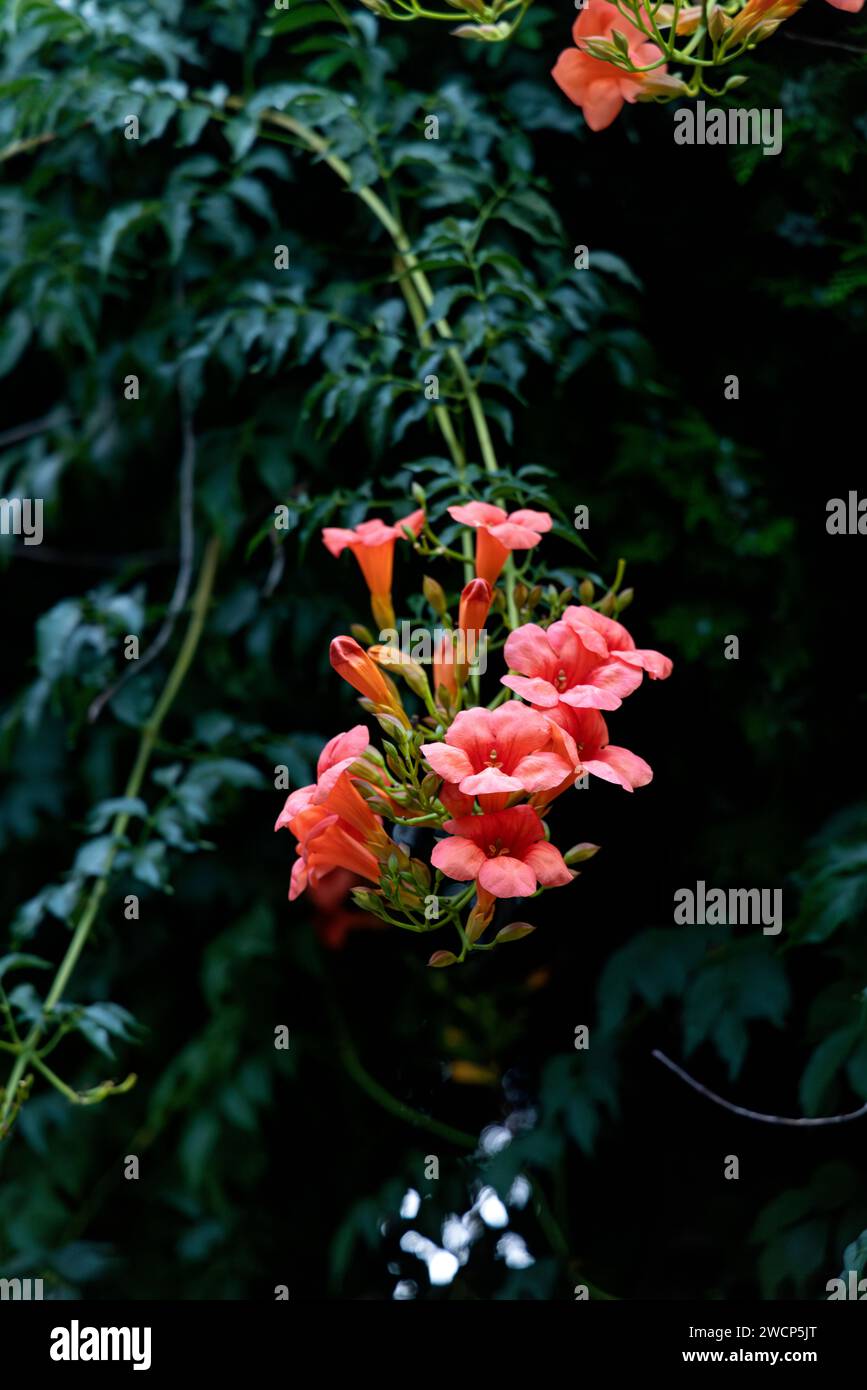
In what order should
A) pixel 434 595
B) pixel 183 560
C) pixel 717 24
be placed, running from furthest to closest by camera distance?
pixel 183 560
pixel 434 595
pixel 717 24

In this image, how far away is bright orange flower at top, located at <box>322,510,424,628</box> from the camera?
2191 millimetres

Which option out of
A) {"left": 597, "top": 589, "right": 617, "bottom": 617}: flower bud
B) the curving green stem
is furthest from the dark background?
{"left": 597, "top": 589, "right": 617, "bottom": 617}: flower bud

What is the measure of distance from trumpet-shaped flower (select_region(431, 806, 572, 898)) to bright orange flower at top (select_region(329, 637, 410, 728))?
213 millimetres

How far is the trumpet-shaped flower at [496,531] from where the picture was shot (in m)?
2.05

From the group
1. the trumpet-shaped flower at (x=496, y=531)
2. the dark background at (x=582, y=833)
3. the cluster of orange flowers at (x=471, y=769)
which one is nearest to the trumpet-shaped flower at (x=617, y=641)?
the cluster of orange flowers at (x=471, y=769)

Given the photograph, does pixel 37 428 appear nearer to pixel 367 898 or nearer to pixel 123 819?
pixel 123 819

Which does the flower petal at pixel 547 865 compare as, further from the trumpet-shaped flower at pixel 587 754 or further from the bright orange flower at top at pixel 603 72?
the bright orange flower at top at pixel 603 72

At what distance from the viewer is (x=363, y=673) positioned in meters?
1.90

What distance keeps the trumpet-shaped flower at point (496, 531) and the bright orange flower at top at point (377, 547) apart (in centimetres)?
13

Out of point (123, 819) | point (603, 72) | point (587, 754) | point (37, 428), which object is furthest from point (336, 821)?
point (37, 428)

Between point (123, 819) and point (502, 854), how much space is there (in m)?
1.27

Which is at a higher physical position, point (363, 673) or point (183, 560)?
point (183, 560)

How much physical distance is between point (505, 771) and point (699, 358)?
5.31 feet
